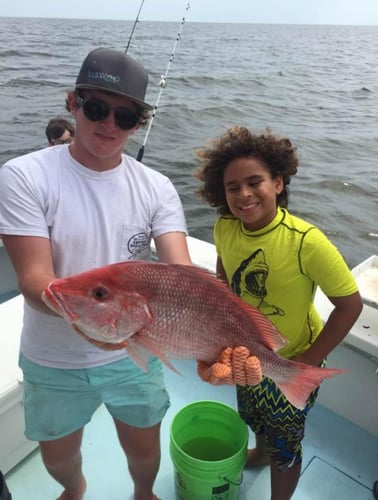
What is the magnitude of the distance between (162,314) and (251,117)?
554 inches

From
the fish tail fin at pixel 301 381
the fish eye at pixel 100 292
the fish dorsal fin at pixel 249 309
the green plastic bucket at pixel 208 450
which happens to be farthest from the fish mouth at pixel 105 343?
the green plastic bucket at pixel 208 450

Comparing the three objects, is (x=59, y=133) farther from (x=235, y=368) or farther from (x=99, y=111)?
(x=235, y=368)

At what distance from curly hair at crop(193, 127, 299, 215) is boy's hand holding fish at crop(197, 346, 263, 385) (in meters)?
0.89

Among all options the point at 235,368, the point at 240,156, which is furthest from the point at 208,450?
the point at 240,156

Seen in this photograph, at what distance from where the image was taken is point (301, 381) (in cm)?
167

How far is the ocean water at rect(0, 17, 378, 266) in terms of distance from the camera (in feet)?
29.9

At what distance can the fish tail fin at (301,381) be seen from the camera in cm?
166

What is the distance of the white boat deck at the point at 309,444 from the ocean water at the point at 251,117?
9.90 ft

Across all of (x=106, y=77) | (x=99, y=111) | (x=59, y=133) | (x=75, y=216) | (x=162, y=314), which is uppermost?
(x=106, y=77)

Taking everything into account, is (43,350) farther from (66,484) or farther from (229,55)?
(229,55)

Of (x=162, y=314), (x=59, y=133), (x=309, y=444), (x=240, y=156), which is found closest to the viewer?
(x=162, y=314)

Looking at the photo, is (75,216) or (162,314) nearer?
(162,314)

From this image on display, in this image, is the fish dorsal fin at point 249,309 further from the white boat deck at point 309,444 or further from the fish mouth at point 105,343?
the white boat deck at point 309,444

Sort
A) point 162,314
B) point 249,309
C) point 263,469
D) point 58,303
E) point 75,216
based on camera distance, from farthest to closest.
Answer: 1. point 263,469
2. point 75,216
3. point 249,309
4. point 162,314
5. point 58,303
